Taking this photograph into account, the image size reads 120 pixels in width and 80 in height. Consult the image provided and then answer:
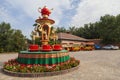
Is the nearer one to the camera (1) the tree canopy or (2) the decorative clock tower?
(2) the decorative clock tower

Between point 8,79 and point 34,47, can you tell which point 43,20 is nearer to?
point 34,47

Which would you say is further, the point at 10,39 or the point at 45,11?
the point at 10,39

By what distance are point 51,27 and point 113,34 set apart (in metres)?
34.8

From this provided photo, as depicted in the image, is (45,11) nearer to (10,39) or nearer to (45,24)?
(45,24)

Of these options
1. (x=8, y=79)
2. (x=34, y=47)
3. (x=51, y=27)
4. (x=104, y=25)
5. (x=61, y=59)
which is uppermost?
(x=104, y=25)

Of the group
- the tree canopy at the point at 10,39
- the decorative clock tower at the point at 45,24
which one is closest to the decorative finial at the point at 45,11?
the decorative clock tower at the point at 45,24

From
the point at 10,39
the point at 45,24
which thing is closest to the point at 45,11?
the point at 45,24

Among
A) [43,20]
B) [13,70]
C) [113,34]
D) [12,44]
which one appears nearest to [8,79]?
[13,70]

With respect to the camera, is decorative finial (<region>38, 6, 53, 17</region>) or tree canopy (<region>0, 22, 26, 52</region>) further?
tree canopy (<region>0, 22, 26, 52</region>)

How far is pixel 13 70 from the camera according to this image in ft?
33.7

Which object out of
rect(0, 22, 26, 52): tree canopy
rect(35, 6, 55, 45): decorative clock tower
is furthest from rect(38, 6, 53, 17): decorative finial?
rect(0, 22, 26, 52): tree canopy

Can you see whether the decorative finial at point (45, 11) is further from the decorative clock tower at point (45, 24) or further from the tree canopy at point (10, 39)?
the tree canopy at point (10, 39)

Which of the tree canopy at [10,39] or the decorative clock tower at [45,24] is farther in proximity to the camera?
the tree canopy at [10,39]

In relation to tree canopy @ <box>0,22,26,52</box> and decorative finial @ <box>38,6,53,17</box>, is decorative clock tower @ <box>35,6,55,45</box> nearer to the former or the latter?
decorative finial @ <box>38,6,53,17</box>
